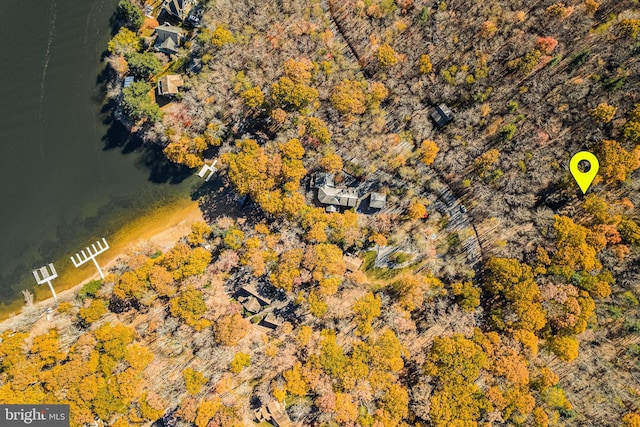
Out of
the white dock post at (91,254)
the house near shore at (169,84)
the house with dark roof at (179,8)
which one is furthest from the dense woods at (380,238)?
the white dock post at (91,254)

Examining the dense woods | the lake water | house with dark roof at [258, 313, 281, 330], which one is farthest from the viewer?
the lake water

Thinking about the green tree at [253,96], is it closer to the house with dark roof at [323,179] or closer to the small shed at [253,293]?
the house with dark roof at [323,179]

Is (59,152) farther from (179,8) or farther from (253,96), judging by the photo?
(253,96)

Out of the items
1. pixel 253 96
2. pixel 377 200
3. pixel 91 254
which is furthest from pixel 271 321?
pixel 253 96

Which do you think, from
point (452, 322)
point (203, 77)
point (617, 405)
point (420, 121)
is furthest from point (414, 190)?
point (617, 405)

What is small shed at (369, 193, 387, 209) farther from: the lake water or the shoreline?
the lake water

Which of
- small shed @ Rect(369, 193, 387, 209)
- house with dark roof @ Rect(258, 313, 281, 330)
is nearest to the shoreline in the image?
house with dark roof @ Rect(258, 313, 281, 330)
